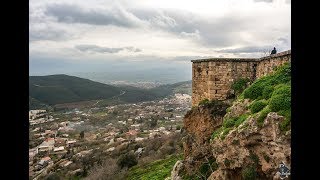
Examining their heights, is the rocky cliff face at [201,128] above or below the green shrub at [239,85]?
below

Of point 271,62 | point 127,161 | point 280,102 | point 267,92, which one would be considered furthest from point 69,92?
point 280,102

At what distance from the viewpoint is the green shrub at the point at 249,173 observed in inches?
285

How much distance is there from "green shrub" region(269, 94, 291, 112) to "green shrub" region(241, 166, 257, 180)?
1476 millimetres

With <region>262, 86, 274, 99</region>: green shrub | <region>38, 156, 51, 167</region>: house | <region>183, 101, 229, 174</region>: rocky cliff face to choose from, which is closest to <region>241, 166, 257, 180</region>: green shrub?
<region>262, 86, 274, 99</region>: green shrub

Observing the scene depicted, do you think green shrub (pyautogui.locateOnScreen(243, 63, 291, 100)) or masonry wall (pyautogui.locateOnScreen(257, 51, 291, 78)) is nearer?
green shrub (pyautogui.locateOnScreen(243, 63, 291, 100))

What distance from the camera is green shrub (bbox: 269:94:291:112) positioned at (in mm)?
7117

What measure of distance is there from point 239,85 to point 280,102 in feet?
17.4

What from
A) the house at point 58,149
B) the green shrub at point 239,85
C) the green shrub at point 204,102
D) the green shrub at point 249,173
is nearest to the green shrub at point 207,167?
the green shrub at point 204,102

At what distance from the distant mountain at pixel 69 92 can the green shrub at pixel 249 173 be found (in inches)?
3452

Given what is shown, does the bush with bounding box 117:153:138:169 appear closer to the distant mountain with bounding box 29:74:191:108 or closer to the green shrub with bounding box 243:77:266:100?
the green shrub with bounding box 243:77:266:100

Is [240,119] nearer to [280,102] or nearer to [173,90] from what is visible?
[280,102]

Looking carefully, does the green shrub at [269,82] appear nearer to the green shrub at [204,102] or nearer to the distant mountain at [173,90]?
the green shrub at [204,102]
